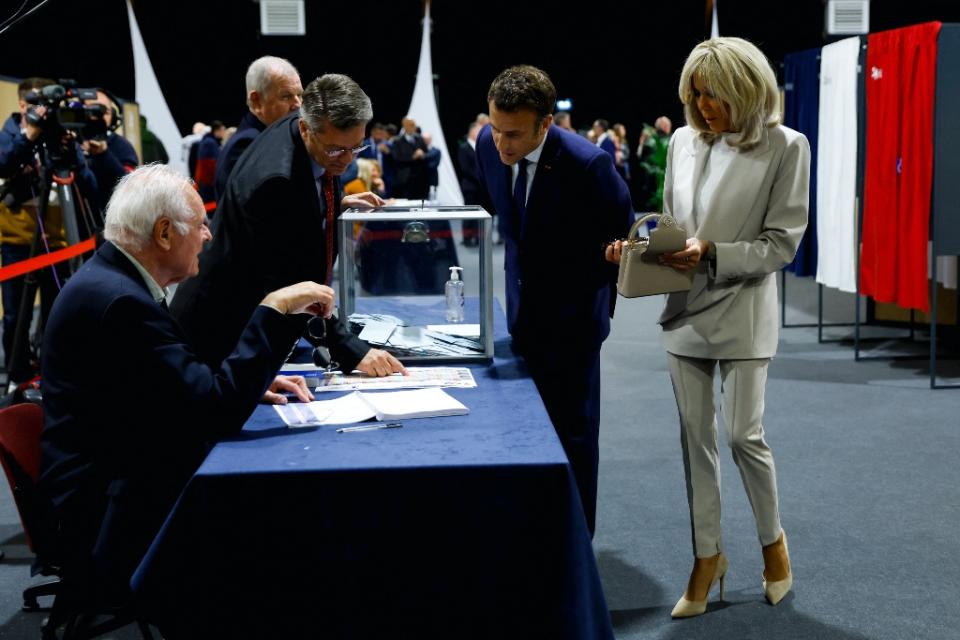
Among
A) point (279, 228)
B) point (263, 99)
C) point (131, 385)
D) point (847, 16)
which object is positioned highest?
point (847, 16)

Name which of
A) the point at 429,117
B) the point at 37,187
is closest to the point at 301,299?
the point at 37,187

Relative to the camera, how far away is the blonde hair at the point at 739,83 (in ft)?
7.92

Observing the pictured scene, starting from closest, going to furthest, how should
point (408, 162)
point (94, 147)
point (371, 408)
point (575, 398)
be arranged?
point (371, 408) → point (575, 398) → point (94, 147) → point (408, 162)

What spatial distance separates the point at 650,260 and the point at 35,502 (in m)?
1.47

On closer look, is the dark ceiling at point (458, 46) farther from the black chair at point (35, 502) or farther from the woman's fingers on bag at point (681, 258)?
the woman's fingers on bag at point (681, 258)

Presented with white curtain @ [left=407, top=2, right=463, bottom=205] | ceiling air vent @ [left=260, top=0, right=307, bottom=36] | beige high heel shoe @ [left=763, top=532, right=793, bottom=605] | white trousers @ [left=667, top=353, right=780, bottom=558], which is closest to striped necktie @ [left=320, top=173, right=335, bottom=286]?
white trousers @ [left=667, top=353, right=780, bottom=558]

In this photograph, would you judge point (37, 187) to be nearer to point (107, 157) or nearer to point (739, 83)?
point (107, 157)

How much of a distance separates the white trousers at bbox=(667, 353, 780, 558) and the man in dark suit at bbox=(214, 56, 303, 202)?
2149 mm

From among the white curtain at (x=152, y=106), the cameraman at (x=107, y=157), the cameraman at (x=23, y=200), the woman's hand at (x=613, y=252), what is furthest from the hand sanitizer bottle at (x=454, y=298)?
the white curtain at (x=152, y=106)

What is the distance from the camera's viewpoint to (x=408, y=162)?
12.0 meters

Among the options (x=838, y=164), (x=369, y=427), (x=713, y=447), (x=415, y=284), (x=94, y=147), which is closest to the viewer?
(x=369, y=427)

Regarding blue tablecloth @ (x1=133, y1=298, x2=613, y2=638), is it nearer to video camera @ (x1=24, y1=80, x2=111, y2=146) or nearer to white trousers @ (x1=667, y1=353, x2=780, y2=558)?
white trousers @ (x1=667, y1=353, x2=780, y2=558)

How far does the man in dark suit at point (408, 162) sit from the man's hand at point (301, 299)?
383 inches

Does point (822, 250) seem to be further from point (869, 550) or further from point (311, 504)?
point (311, 504)
